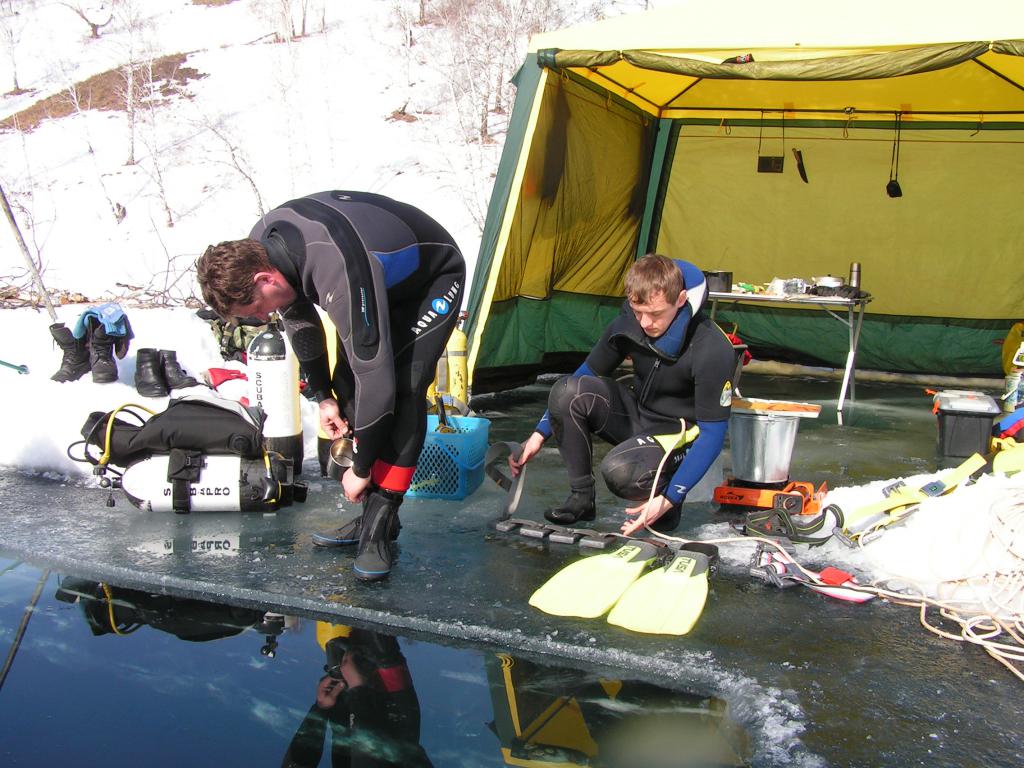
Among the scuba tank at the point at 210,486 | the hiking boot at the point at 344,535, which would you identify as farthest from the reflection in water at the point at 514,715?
the scuba tank at the point at 210,486

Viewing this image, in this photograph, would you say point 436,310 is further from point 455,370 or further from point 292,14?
point 292,14

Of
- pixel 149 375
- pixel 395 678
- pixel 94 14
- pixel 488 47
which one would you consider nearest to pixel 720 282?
pixel 149 375

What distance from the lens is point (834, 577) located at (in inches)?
104

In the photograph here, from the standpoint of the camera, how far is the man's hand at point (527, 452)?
3084mm

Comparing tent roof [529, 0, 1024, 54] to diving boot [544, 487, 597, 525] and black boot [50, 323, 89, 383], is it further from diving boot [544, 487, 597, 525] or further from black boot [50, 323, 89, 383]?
black boot [50, 323, 89, 383]

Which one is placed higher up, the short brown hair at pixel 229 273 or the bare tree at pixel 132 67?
the bare tree at pixel 132 67

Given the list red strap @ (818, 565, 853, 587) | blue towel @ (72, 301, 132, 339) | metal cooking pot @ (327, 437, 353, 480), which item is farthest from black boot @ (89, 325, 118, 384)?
red strap @ (818, 565, 853, 587)

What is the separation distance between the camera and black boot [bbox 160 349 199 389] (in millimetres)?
4555

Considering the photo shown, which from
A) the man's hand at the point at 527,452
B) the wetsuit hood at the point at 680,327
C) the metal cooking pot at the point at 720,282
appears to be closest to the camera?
the wetsuit hood at the point at 680,327

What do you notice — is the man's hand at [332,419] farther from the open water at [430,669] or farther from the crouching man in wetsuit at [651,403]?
the crouching man in wetsuit at [651,403]

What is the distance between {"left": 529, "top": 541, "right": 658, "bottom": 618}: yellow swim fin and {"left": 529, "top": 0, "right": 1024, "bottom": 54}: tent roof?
306cm

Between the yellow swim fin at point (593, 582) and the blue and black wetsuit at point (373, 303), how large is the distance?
60cm

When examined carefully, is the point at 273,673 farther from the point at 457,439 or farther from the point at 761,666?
the point at 457,439

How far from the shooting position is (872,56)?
14.5 ft
